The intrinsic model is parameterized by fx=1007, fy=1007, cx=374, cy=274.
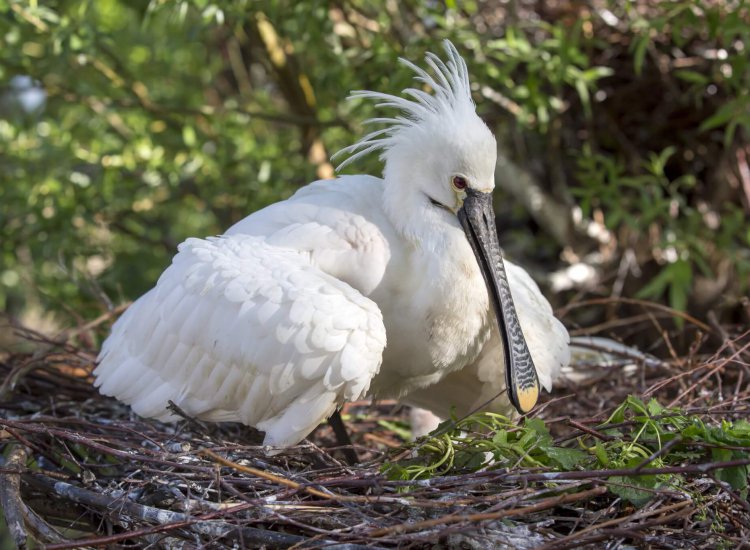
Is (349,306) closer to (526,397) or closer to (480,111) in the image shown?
(526,397)

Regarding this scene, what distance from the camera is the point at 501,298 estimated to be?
4781mm

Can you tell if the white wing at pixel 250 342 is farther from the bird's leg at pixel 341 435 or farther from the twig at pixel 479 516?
the twig at pixel 479 516

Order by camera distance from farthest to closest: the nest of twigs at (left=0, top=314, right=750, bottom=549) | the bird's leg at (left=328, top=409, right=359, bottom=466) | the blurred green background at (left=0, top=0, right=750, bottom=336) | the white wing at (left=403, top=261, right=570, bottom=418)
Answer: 1. the blurred green background at (left=0, top=0, right=750, bottom=336)
2. the bird's leg at (left=328, top=409, right=359, bottom=466)
3. the white wing at (left=403, top=261, right=570, bottom=418)
4. the nest of twigs at (left=0, top=314, right=750, bottom=549)

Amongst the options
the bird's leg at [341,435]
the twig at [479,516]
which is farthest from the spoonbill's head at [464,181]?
the twig at [479,516]

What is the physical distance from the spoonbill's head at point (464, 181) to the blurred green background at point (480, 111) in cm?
139

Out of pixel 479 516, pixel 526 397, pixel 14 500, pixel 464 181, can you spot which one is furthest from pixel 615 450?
pixel 14 500

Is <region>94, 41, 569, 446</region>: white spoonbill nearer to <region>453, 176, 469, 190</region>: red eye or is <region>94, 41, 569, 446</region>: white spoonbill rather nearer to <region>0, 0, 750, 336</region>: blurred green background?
<region>453, 176, 469, 190</region>: red eye

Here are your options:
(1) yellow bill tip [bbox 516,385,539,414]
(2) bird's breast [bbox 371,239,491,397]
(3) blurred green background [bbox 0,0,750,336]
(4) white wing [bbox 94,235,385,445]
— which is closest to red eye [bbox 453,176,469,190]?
(2) bird's breast [bbox 371,239,491,397]

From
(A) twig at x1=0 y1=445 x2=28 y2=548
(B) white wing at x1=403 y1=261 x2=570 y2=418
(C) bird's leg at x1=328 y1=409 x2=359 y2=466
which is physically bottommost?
(C) bird's leg at x1=328 y1=409 x2=359 y2=466

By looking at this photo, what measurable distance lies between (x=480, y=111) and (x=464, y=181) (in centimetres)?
257

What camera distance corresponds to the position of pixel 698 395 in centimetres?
528

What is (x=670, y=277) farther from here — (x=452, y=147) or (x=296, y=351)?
(x=296, y=351)

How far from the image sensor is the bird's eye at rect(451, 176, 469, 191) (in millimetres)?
4852

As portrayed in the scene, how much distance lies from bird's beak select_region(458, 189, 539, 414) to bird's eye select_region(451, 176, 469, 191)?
37 millimetres
